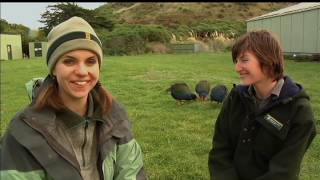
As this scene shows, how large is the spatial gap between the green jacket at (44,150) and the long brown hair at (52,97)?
0.12 ft

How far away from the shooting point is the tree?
1715 inches

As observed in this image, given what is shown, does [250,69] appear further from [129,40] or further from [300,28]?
[129,40]

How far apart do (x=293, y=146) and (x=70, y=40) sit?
1.57 meters

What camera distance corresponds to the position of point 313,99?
10.1 metres

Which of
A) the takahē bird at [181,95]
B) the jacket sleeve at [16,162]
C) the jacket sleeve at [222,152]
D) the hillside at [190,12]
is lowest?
the takahē bird at [181,95]

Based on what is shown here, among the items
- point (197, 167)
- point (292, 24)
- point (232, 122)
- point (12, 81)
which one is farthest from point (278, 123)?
point (292, 24)

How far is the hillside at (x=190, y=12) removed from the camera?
66.6 meters

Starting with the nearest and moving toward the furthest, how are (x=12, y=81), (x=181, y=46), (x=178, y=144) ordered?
1. (x=178, y=144)
2. (x=12, y=81)
3. (x=181, y=46)

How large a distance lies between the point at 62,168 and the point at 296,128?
5.07ft

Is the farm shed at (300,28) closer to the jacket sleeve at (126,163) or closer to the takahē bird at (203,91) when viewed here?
the takahē bird at (203,91)

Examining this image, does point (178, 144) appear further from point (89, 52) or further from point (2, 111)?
point (2, 111)

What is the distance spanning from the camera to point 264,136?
3.27m

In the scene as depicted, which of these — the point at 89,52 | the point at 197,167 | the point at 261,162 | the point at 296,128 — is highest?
the point at 89,52

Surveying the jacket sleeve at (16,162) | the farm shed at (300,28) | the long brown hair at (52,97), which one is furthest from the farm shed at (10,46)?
the jacket sleeve at (16,162)
